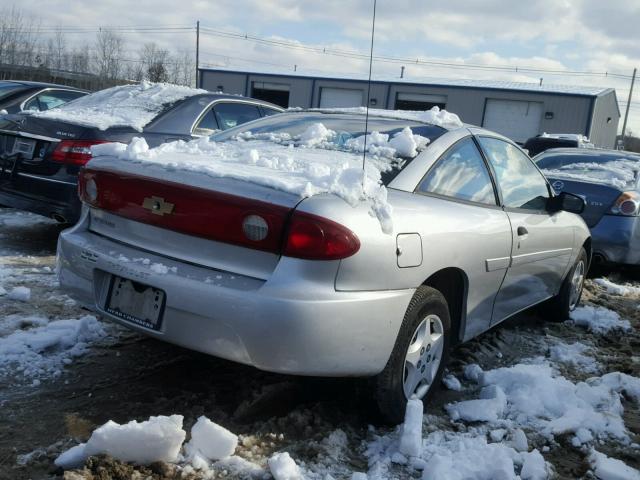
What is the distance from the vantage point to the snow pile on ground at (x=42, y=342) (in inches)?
122

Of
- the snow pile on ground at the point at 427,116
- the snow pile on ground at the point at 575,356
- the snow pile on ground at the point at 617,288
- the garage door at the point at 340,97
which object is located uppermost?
the garage door at the point at 340,97

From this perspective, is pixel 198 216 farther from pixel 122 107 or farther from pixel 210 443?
pixel 122 107

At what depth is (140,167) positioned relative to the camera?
9.07ft

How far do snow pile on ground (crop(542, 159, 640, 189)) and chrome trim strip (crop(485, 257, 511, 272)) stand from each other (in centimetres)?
332

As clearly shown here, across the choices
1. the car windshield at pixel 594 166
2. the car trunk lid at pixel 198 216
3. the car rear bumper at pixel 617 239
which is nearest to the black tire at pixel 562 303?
the car rear bumper at pixel 617 239

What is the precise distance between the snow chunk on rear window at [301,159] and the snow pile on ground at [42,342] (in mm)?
1087

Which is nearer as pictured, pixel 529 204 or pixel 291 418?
pixel 291 418

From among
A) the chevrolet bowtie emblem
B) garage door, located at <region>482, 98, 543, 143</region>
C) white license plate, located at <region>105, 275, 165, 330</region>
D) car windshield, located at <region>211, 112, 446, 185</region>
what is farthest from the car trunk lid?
garage door, located at <region>482, 98, 543, 143</region>

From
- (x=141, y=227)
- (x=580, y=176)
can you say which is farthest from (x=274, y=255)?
(x=580, y=176)

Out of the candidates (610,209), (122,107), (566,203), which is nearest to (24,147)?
(122,107)

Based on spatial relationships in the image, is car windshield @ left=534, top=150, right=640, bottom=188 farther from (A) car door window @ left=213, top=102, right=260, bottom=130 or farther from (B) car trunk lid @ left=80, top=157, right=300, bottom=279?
(B) car trunk lid @ left=80, top=157, right=300, bottom=279

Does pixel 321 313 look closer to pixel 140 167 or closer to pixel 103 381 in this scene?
pixel 140 167

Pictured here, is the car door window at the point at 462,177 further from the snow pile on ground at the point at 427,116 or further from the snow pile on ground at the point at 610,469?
the snow pile on ground at the point at 610,469

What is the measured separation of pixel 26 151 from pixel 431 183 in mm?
3749
